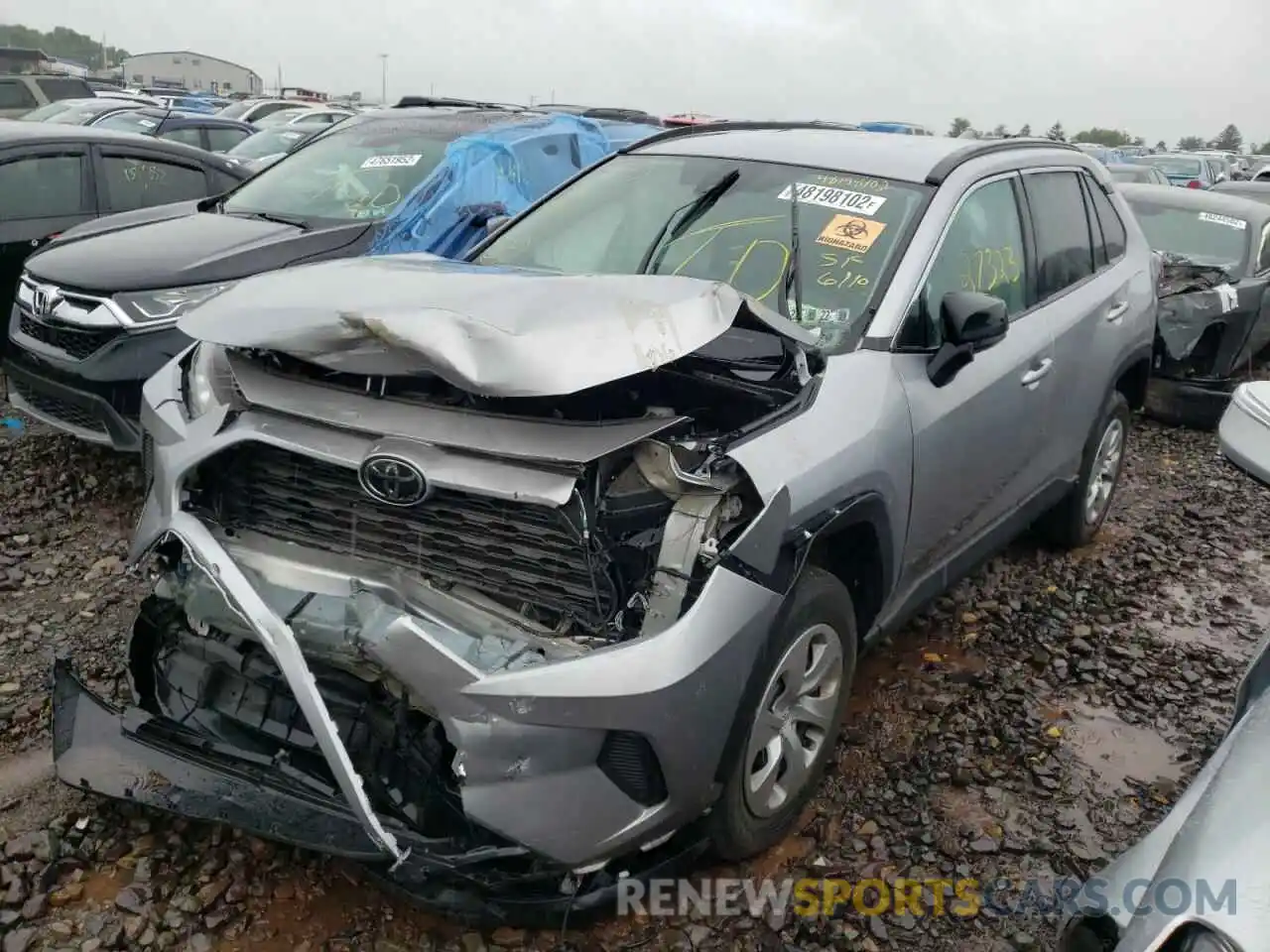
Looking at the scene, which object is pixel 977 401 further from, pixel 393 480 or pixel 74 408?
pixel 74 408

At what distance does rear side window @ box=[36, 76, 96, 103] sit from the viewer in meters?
17.9

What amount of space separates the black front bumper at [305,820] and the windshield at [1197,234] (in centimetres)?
722

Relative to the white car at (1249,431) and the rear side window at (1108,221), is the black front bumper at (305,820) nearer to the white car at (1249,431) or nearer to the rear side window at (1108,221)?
the white car at (1249,431)

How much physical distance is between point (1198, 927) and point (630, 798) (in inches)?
43.1

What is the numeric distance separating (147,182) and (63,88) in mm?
14303

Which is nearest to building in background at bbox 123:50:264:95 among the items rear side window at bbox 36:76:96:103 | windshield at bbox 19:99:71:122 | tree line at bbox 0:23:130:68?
tree line at bbox 0:23:130:68

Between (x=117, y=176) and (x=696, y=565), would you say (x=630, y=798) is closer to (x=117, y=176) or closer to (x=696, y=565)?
(x=696, y=565)

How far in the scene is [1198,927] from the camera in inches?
59.3

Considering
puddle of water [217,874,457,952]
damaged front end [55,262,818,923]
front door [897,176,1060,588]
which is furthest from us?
front door [897,176,1060,588]

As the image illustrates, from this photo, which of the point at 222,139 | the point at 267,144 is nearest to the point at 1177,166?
the point at 267,144

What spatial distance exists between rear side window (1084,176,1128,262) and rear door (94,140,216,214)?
5.94 m

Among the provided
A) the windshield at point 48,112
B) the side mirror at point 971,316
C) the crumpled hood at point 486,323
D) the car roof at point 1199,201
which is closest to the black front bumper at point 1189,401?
the car roof at point 1199,201

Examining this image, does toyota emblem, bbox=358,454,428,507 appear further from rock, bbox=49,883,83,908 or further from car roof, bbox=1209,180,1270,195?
car roof, bbox=1209,180,1270,195

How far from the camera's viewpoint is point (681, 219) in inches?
137
